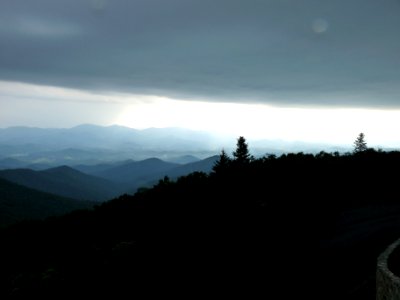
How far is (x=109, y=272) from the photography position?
22484 mm

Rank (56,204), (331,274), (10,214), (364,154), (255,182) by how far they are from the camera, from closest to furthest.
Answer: (331,274) → (255,182) → (364,154) → (10,214) → (56,204)

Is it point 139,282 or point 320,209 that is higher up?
point 320,209

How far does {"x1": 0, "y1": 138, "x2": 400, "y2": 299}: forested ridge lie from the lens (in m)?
20.9

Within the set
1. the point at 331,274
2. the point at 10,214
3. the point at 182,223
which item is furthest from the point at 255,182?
the point at 10,214

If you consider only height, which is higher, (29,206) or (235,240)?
(235,240)

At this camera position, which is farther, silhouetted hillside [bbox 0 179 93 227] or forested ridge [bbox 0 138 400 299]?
silhouetted hillside [bbox 0 179 93 227]

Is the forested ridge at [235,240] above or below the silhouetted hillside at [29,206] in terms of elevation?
above

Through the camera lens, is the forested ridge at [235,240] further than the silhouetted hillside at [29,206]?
No

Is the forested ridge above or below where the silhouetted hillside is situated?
above

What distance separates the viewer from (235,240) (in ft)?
82.4

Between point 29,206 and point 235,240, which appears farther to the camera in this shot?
point 29,206

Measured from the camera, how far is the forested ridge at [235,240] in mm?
20906

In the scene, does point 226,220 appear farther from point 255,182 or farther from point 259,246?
point 255,182

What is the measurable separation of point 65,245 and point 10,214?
136 m
